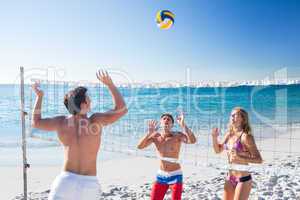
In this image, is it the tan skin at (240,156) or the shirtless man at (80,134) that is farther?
the tan skin at (240,156)

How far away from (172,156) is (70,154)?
152cm

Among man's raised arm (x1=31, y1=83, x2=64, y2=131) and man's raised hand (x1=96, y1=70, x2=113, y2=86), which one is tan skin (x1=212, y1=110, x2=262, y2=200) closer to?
man's raised hand (x1=96, y1=70, x2=113, y2=86)

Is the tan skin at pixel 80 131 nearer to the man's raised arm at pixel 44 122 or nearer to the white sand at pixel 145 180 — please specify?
the man's raised arm at pixel 44 122

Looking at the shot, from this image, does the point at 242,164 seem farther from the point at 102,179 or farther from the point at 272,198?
the point at 102,179

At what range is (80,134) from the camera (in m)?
2.27

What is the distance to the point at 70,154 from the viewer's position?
228cm

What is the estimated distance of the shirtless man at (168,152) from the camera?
11.2 ft

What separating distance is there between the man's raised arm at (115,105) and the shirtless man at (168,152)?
129cm

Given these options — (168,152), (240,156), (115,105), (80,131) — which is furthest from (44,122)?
(240,156)

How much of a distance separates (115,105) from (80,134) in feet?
1.08

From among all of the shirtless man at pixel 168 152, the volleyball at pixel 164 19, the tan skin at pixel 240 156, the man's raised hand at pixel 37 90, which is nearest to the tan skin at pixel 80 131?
the man's raised hand at pixel 37 90

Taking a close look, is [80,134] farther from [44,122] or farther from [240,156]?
[240,156]

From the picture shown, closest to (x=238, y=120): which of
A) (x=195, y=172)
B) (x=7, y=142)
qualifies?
(x=195, y=172)

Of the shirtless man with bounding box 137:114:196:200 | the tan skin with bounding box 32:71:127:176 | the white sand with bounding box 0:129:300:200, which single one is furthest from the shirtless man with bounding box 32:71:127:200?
the white sand with bounding box 0:129:300:200
